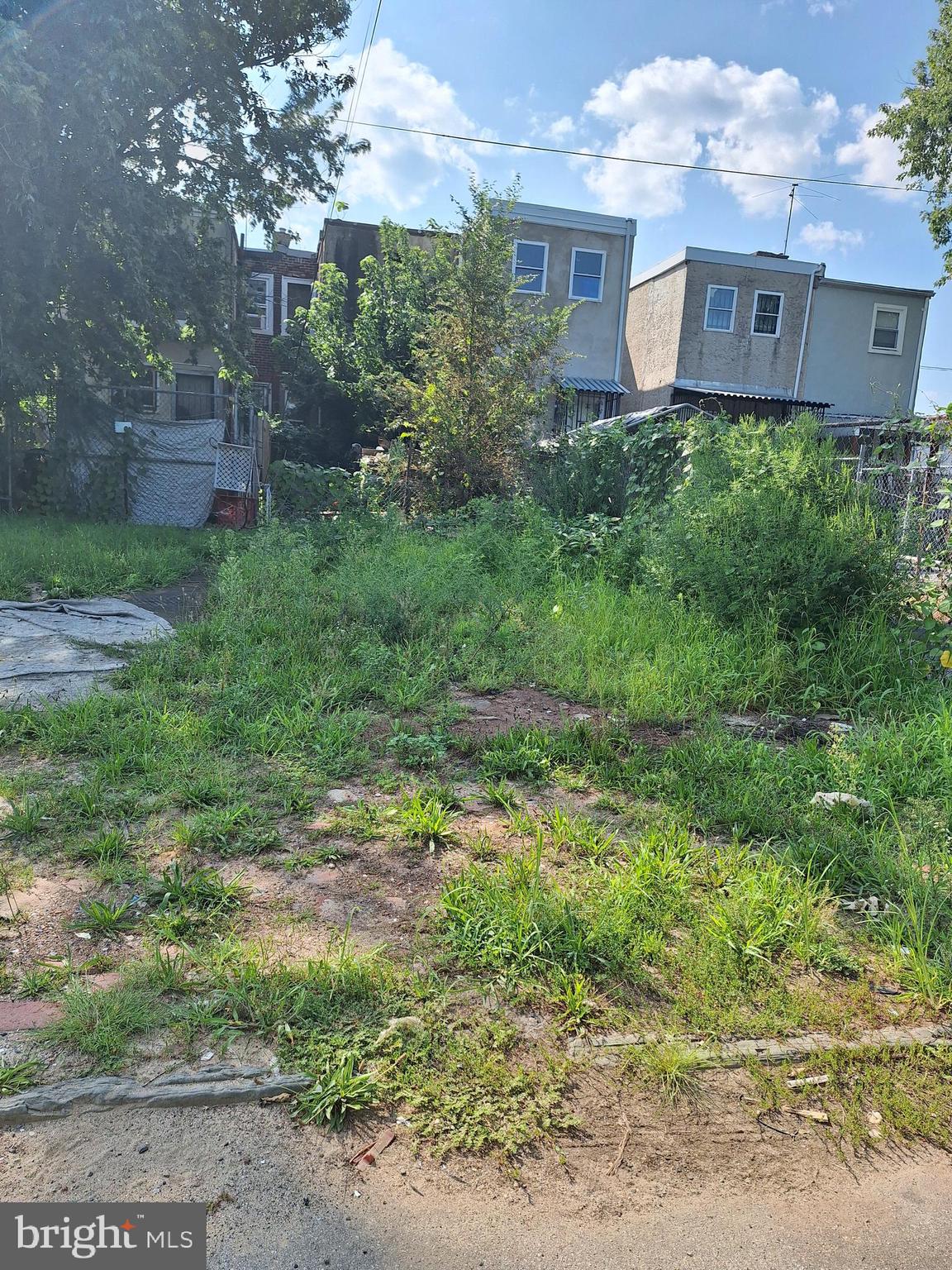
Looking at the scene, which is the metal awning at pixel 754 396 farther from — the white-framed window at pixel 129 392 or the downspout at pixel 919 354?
the white-framed window at pixel 129 392

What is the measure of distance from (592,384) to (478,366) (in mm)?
8366

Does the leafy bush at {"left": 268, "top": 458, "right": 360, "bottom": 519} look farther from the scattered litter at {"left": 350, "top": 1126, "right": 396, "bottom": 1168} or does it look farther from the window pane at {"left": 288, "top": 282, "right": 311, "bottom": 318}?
the scattered litter at {"left": 350, "top": 1126, "right": 396, "bottom": 1168}

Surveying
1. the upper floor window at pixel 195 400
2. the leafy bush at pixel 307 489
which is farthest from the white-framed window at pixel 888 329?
the upper floor window at pixel 195 400

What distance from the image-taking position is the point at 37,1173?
1.66m

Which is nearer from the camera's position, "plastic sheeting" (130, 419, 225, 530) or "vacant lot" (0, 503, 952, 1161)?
"vacant lot" (0, 503, 952, 1161)

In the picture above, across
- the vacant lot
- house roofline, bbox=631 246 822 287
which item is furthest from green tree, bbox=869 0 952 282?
the vacant lot

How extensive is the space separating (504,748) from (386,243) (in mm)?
17675

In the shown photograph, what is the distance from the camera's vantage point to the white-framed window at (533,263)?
19.5 m

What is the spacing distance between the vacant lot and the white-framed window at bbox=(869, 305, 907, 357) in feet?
64.0

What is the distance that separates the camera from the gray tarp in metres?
4.60

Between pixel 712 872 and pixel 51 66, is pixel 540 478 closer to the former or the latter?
pixel 51 66

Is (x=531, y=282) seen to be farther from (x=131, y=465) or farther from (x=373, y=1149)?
(x=373, y=1149)

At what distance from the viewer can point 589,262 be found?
19.8 metres

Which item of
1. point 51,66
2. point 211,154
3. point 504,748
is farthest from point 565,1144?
point 211,154
